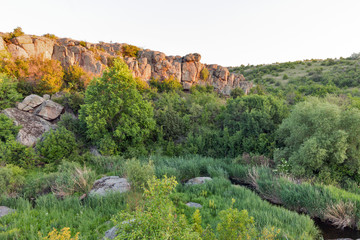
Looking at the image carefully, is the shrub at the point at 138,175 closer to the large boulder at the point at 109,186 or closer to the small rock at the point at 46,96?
the large boulder at the point at 109,186

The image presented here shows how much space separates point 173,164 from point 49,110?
12444mm

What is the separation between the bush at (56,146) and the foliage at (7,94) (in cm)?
521

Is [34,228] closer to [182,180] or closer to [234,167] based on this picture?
[182,180]

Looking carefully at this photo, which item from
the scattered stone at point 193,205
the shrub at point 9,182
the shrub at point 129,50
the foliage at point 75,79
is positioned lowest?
the shrub at point 9,182

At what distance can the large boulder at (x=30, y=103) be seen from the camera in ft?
52.6

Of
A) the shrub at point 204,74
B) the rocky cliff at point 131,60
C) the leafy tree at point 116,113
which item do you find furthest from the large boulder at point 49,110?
the shrub at point 204,74

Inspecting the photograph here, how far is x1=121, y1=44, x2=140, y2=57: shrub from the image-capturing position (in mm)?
30406

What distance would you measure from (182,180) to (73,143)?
8.79 m

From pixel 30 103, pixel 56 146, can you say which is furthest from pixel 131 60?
pixel 56 146

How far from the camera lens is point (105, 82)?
15.1 meters

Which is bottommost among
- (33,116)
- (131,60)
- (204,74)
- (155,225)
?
(33,116)

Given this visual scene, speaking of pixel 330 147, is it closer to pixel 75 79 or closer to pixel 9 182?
pixel 9 182

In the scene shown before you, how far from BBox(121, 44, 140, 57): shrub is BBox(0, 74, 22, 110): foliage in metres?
16.9

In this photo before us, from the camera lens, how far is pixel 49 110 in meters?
16.5
